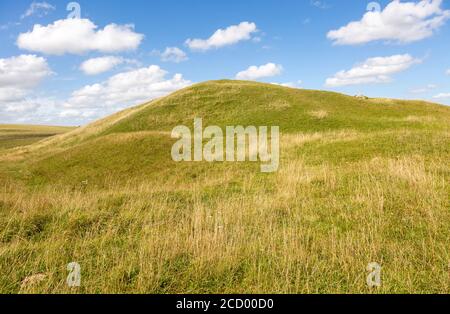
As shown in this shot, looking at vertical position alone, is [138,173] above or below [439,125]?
below

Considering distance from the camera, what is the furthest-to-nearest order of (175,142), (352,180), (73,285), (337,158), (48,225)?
(175,142) → (337,158) → (352,180) → (48,225) → (73,285)

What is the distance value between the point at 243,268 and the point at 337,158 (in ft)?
54.7

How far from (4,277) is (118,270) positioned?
2.28 metres

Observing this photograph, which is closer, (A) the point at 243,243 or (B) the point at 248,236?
(A) the point at 243,243

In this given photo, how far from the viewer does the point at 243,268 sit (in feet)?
22.1

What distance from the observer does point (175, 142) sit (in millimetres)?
35281

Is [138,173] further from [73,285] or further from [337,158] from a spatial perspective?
[73,285]
